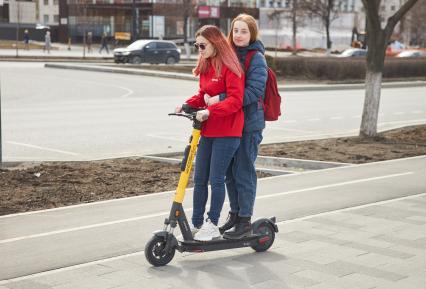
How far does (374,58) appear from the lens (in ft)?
43.3

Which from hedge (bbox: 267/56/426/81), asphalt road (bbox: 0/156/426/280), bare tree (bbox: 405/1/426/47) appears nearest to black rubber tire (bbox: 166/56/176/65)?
hedge (bbox: 267/56/426/81)

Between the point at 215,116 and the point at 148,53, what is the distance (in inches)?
1583

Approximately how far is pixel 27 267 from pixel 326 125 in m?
12.5

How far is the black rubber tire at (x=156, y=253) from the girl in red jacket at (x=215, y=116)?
0.29 m

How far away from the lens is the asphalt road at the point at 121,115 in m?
12.9

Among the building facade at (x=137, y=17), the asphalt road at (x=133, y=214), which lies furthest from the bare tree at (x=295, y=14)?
the asphalt road at (x=133, y=214)

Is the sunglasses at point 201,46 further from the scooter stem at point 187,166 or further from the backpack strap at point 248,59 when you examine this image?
the scooter stem at point 187,166

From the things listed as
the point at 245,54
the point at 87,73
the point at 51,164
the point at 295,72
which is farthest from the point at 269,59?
the point at 245,54

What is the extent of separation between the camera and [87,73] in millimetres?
35031

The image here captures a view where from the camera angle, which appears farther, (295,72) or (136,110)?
(295,72)

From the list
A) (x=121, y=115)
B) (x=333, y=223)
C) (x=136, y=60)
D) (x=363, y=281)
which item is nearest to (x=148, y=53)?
(x=136, y=60)

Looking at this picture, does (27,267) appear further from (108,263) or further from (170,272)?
(170,272)

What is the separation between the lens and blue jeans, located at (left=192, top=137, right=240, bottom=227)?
5629mm

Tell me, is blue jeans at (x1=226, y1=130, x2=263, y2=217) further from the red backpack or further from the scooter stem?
the scooter stem
